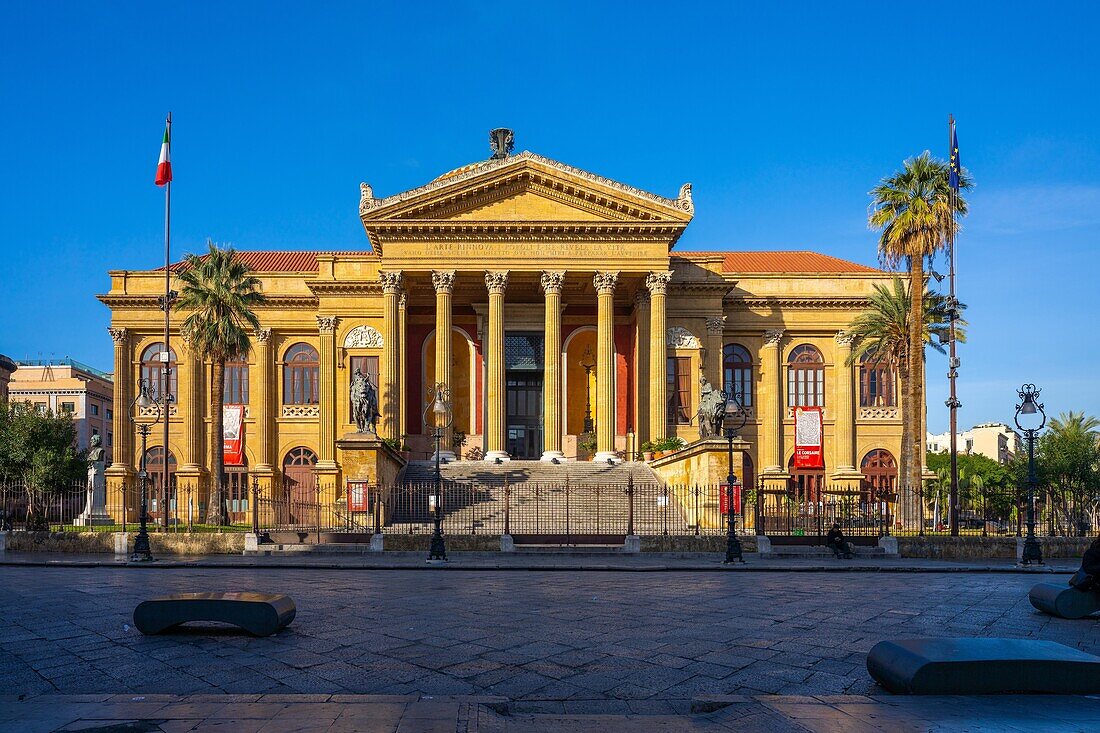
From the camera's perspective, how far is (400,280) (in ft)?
125

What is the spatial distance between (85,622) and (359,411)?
21.8 metres

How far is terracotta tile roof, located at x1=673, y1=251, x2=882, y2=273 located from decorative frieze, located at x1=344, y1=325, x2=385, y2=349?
16561mm

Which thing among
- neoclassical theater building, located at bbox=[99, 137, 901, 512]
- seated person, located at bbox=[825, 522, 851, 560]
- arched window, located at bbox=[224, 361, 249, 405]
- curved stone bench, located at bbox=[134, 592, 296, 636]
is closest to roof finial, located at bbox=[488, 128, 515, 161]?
neoclassical theater building, located at bbox=[99, 137, 901, 512]

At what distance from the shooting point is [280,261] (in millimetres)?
51062

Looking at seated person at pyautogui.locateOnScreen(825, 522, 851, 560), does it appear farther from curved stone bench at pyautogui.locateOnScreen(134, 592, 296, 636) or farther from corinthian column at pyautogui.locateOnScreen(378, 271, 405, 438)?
corinthian column at pyautogui.locateOnScreen(378, 271, 405, 438)

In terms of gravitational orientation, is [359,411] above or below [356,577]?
above

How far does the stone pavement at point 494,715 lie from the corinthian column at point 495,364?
29777mm

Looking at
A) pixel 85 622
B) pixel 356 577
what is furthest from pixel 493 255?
pixel 85 622

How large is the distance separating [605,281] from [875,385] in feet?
51.7

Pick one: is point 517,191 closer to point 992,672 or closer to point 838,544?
point 838,544

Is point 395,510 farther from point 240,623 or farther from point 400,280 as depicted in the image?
point 240,623

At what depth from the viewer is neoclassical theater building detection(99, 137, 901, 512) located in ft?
123

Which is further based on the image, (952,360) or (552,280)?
(552,280)

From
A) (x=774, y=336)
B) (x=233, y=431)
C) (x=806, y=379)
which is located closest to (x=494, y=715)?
(x=233, y=431)
